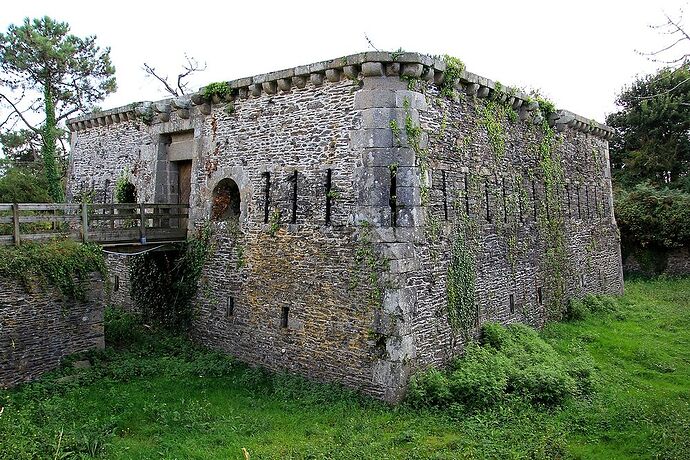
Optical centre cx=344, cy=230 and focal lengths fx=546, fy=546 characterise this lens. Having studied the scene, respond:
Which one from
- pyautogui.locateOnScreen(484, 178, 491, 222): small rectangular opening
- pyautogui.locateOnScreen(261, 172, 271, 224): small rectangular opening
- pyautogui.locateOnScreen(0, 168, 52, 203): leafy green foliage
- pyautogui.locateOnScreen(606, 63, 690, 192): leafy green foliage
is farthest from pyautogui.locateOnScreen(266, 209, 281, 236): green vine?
pyautogui.locateOnScreen(606, 63, 690, 192): leafy green foliage

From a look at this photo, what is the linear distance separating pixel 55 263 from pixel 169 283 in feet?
11.3

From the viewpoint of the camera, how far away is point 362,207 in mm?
9633

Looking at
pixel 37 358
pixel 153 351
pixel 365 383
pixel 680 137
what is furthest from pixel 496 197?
pixel 680 137

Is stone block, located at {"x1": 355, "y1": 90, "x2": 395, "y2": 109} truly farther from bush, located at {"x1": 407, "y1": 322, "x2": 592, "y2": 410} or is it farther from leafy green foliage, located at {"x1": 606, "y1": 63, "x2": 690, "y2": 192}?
leafy green foliage, located at {"x1": 606, "y1": 63, "x2": 690, "y2": 192}

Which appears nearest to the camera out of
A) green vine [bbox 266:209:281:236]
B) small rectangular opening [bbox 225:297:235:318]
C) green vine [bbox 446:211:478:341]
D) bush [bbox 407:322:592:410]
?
bush [bbox 407:322:592:410]

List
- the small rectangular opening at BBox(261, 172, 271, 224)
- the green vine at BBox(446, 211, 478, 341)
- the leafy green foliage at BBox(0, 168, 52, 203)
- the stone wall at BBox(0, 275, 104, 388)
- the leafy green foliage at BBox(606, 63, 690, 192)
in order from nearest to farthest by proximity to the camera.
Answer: the stone wall at BBox(0, 275, 104, 388), the green vine at BBox(446, 211, 478, 341), the small rectangular opening at BBox(261, 172, 271, 224), the leafy green foliage at BBox(0, 168, 52, 203), the leafy green foliage at BBox(606, 63, 690, 192)

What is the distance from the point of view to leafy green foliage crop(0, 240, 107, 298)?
9812mm

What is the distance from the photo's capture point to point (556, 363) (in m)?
10.7

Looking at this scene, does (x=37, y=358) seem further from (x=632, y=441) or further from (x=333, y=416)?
(x=632, y=441)

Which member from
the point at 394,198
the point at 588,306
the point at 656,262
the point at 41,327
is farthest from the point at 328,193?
the point at 656,262

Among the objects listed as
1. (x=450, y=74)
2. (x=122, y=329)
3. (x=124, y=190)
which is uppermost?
(x=450, y=74)

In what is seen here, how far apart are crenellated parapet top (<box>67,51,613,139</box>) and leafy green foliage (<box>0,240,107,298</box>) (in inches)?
165

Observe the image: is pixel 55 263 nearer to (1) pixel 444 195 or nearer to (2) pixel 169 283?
(2) pixel 169 283

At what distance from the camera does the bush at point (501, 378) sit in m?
9.27
